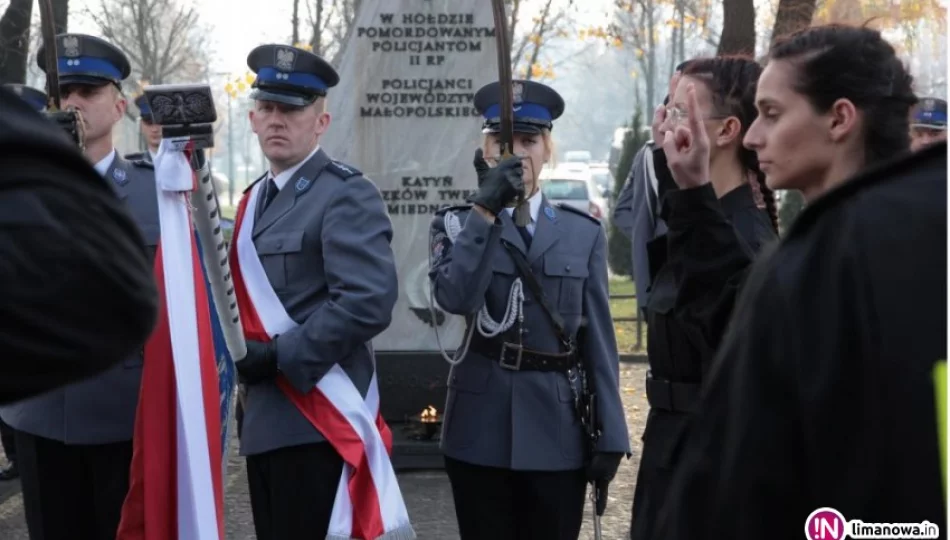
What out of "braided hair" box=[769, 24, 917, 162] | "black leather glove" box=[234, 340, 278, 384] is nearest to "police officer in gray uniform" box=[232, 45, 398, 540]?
"black leather glove" box=[234, 340, 278, 384]

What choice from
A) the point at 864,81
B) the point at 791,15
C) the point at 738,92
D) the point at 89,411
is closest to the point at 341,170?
the point at 89,411

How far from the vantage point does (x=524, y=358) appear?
475 cm

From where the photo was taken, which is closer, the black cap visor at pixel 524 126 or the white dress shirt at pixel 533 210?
the white dress shirt at pixel 533 210

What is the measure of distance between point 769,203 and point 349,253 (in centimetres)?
137

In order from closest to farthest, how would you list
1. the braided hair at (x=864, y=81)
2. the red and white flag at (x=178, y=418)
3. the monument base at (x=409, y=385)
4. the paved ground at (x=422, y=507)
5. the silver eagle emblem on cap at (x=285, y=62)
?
the braided hair at (x=864, y=81)
the red and white flag at (x=178, y=418)
the silver eagle emblem on cap at (x=285, y=62)
the paved ground at (x=422, y=507)
the monument base at (x=409, y=385)

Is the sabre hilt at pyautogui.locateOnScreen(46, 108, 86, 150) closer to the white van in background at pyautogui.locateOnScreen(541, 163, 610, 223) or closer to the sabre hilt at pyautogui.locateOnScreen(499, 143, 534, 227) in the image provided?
the sabre hilt at pyautogui.locateOnScreen(499, 143, 534, 227)

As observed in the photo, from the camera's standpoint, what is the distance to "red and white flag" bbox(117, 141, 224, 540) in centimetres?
423

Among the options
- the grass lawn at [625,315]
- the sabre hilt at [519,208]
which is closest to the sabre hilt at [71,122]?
the sabre hilt at [519,208]

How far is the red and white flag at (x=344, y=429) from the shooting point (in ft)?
14.6

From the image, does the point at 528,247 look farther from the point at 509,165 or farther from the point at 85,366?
the point at 85,366

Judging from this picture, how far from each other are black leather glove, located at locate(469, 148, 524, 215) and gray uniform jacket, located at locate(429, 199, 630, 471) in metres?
0.06

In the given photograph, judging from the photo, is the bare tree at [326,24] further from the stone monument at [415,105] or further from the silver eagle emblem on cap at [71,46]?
the silver eagle emblem on cap at [71,46]

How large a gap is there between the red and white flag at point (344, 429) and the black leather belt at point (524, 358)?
19.3 inches

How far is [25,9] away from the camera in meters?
11.5
